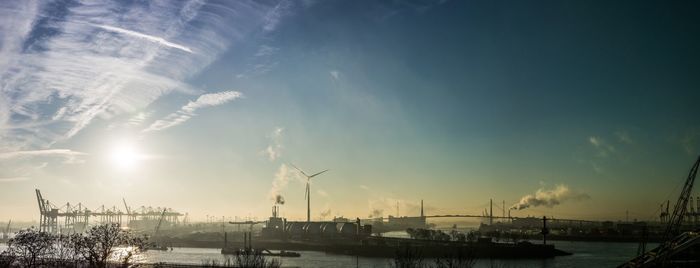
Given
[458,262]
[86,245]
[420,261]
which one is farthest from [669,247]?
[458,262]

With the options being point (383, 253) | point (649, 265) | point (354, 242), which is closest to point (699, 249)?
point (649, 265)

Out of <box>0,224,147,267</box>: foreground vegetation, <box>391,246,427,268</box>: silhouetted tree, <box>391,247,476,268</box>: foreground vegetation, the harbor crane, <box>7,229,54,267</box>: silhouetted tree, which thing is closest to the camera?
the harbor crane

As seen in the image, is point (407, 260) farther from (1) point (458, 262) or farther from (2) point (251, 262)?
(1) point (458, 262)

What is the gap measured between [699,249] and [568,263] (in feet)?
342

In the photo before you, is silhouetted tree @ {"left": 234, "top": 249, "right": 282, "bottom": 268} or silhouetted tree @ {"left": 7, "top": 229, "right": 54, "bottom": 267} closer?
silhouetted tree @ {"left": 234, "top": 249, "right": 282, "bottom": 268}

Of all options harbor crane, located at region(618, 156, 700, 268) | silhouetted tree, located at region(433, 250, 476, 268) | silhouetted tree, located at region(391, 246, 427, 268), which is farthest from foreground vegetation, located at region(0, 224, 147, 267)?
harbor crane, located at region(618, 156, 700, 268)

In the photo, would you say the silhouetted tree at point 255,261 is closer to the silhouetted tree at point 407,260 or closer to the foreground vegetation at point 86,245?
the foreground vegetation at point 86,245

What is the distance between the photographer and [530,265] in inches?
5187

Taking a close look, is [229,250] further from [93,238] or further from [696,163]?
[696,163]

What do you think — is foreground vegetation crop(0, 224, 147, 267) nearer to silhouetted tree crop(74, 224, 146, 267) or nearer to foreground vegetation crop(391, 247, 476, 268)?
silhouetted tree crop(74, 224, 146, 267)

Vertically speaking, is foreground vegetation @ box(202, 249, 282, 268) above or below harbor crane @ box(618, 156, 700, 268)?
below

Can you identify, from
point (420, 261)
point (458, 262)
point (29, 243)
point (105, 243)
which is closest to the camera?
point (105, 243)

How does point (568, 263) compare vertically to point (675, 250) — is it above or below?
below

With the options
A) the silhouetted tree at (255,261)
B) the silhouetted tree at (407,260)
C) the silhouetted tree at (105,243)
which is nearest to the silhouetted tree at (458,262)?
the silhouetted tree at (407,260)
